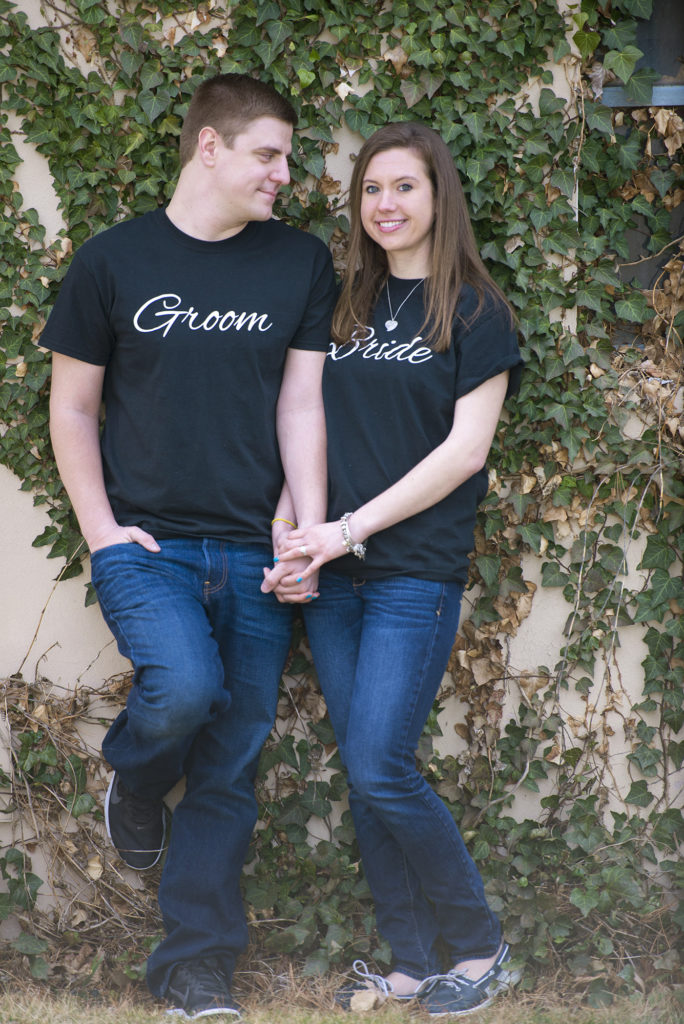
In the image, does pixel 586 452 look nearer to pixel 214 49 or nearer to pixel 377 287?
pixel 377 287

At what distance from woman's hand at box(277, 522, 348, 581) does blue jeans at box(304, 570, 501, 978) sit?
0.14 metres

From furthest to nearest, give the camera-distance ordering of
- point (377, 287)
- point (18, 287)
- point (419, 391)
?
point (18, 287), point (377, 287), point (419, 391)

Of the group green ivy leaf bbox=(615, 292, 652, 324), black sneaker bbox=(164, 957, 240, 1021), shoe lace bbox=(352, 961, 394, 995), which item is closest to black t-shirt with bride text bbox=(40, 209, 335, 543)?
green ivy leaf bbox=(615, 292, 652, 324)

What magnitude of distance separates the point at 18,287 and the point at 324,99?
3.49 ft

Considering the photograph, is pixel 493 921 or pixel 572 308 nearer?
pixel 493 921

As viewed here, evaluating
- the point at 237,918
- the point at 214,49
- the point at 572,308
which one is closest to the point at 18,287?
the point at 214,49

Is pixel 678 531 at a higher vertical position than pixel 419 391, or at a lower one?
lower

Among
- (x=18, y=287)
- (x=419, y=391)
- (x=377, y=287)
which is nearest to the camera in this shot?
(x=419, y=391)

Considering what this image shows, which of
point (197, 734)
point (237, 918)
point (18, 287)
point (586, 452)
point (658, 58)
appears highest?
point (658, 58)

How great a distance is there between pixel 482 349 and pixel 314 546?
66cm

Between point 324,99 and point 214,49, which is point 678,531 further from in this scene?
point 214,49

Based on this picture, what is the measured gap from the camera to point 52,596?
2834 millimetres

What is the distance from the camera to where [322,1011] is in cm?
247

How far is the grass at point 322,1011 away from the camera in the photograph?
2.37m
